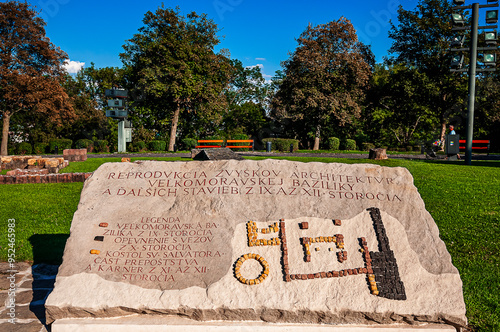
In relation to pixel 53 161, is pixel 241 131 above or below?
above

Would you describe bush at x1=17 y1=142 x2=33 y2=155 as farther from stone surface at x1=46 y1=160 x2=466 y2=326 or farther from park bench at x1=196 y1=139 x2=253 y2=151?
stone surface at x1=46 y1=160 x2=466 y2=326

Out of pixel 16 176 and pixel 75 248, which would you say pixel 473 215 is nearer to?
pixel 75 248

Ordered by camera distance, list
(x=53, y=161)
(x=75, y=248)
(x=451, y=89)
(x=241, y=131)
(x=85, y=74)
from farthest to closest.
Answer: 1. (x=85, y=74)
2. (x=241, y=131)
3. (x=451, y=89)
4. (x=53, y=161)
5. (x=75, y=248)

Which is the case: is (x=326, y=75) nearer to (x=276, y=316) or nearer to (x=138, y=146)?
(x=138, y=146)

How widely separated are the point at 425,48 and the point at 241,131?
1521cm

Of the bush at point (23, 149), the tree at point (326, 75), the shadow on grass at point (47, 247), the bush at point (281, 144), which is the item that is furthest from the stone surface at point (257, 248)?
the bush at point (23, 149)

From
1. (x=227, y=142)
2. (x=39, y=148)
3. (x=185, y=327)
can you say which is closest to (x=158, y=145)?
(x=227, y=142)

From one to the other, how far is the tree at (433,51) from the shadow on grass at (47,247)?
78.6ft

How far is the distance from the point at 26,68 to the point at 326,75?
19.6 m

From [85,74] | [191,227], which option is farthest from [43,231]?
[85,74]

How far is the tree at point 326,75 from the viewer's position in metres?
24.4

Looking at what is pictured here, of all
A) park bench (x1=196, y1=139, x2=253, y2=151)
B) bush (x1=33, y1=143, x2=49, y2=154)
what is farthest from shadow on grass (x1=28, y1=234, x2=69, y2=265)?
bush (x1=33, y1=143, x2=49, y2=154)

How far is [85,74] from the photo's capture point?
3584cm

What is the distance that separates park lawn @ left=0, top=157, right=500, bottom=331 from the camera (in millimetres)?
4031
